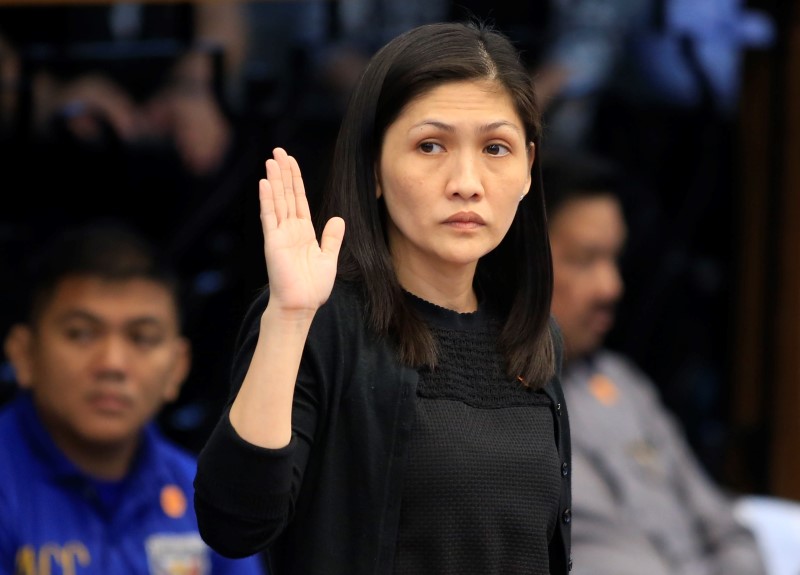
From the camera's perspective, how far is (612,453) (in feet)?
12.6

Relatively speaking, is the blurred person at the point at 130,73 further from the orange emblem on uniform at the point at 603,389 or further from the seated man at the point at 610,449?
the orange emblem on uniform at the point at 603,389

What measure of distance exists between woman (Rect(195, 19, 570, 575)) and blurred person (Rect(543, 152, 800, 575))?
1.91m

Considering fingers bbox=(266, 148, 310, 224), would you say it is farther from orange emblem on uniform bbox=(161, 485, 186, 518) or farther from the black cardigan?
orange emblem on uniform bbox=(161, 485, 186, 518)

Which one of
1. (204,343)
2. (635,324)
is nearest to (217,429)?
(204,343)

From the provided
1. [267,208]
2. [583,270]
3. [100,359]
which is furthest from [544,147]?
[267,208]

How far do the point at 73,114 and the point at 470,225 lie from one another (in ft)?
7.35

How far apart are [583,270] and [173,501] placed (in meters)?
1.28

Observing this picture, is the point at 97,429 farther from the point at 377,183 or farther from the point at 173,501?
the point at 377,183

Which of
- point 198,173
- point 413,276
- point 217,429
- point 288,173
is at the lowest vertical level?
point 198,173

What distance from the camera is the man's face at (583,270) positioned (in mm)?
3850

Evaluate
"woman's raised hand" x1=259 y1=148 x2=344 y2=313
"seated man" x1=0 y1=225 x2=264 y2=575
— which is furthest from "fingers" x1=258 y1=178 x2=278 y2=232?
"seated man" x1=0 y1=225 x2=264 y2=575

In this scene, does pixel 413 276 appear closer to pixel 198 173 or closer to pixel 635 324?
pixel 198 173

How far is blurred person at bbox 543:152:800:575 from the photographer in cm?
368

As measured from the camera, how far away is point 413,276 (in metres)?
1.72
